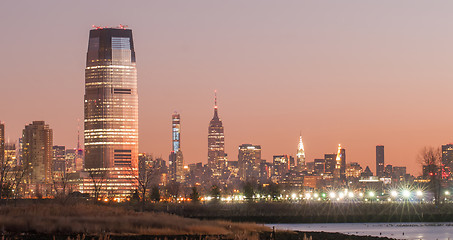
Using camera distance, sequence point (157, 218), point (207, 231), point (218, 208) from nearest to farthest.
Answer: point (207, 231)
point (157, 218)
point (218, 208)

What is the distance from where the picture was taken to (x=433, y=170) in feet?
539

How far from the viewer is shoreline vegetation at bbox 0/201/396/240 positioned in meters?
68.9

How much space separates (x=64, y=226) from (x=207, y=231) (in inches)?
541

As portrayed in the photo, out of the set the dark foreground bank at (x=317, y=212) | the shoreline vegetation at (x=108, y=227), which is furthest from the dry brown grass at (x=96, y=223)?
the dark foreground bank at (x=317, y=212)

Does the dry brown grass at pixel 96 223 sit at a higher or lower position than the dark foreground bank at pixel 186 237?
higher

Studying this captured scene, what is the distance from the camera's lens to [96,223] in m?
74.9

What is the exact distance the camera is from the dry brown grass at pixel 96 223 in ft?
232

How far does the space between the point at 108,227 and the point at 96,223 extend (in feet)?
4.45

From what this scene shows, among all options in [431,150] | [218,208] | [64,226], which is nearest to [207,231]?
[64,226]

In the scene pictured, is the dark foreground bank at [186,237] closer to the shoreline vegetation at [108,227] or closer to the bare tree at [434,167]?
the shoreline vegetation at [108,227]

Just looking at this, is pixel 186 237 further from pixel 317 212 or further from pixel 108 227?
pixel 317 212

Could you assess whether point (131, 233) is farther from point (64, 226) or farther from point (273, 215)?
point (273, 215)

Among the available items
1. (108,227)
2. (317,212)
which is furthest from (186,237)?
(317,212)

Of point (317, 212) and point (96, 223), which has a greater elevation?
point (96, 223)
